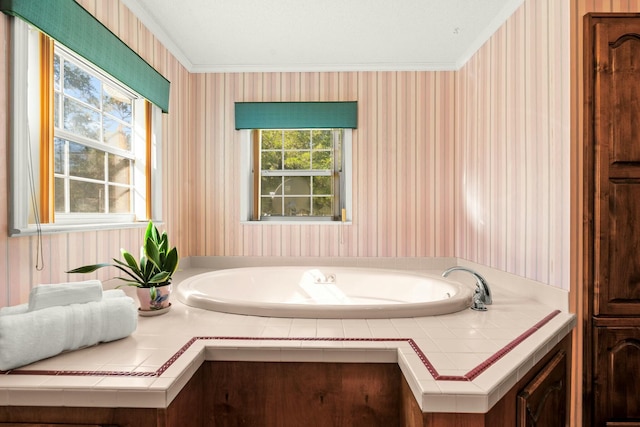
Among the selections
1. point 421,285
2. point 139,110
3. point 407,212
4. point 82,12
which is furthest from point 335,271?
point 82,12

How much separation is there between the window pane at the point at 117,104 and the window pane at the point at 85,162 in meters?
0.26

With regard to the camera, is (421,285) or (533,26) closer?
(533,26)

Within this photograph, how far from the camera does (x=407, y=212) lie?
2.65m

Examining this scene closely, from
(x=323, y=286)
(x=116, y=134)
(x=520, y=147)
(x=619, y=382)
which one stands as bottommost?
(x=619, y=382)

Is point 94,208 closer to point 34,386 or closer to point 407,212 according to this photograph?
point 34,386

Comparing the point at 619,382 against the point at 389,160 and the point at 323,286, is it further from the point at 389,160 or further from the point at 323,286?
the point at 389,160

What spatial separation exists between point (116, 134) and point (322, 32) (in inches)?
56.2

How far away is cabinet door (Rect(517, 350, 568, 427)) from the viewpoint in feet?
3.31

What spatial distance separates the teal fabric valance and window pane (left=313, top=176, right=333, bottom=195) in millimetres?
420

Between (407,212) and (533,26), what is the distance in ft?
4.59

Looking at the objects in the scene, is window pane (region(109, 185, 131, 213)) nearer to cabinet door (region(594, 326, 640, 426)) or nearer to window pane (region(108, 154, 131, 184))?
window pane (region(108, 154, 131, 184))

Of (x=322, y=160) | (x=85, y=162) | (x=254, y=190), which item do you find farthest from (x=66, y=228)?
(x=322, y=160)

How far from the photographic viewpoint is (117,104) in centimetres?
193

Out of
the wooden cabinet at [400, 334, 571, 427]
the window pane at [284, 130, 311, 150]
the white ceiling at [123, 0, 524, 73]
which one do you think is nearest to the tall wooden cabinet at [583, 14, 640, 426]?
the wooden cabinet at [400, 334, 571, 427]
